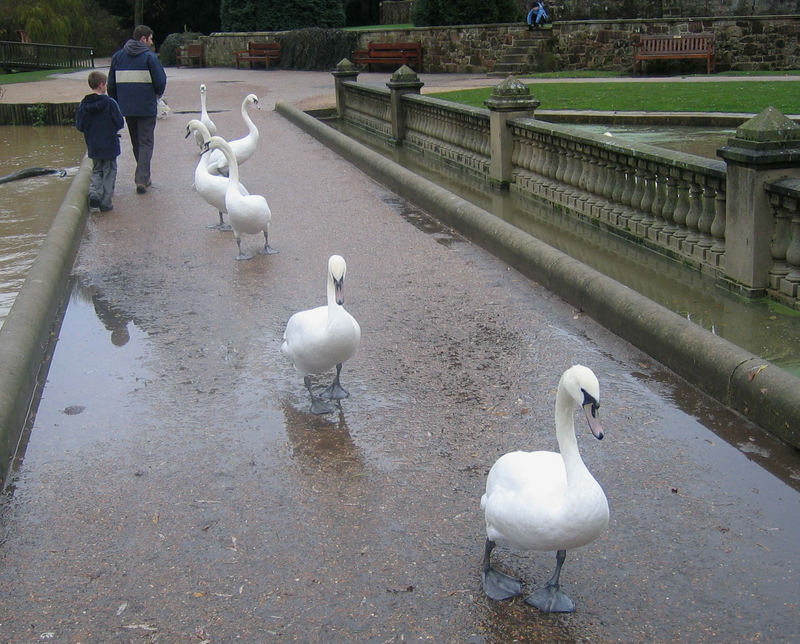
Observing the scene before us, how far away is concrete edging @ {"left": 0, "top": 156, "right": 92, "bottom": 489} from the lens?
201 inches

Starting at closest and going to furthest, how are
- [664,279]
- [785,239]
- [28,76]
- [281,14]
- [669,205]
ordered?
[785,239] → [664,279] → [669,205] → [28,76] → [281,14]

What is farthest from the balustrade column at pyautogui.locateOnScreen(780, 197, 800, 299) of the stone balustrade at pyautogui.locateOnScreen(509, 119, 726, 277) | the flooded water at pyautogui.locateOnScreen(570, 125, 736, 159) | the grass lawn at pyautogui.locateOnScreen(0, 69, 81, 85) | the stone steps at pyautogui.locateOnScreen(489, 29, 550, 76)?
the grass lawn at pyautogui.locateOnScreen(0, 69, 81, 85)

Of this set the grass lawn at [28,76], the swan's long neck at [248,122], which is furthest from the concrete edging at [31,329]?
the grass lawn at [28,76]

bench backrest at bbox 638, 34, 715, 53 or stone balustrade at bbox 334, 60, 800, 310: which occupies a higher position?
bench backrest at bbox 638, 34, 715, 53

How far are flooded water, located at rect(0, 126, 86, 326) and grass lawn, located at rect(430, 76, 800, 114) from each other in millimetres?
8792

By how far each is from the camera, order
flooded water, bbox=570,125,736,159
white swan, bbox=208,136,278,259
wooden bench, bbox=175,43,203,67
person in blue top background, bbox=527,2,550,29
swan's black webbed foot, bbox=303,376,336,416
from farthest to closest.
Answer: wooden bench, bbox=175,43,203,67
person in blue top background, bbox=527,2,550,29
flooded water, bbox=570,125,736,159
white swan, bbox=208,136,278,259
swan's black webbed foot, bbox=303,376,336,416

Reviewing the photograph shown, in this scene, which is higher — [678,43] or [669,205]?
[678,43]

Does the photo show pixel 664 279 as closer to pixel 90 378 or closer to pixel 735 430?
pixel 735 430

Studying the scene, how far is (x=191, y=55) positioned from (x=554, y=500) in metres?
42.8

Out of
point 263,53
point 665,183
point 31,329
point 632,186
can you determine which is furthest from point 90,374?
point 263,53

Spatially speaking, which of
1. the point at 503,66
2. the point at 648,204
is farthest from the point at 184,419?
the point at 503,66

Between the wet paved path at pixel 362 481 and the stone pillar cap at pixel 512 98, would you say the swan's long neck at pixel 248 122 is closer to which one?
the stone pillar cap at pixel 512 98

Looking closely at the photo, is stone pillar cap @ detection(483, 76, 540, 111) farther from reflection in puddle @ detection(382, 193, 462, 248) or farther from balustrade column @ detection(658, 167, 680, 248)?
balustrade column @ detection(658, 167, 680, 248)

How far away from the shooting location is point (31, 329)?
638cm
